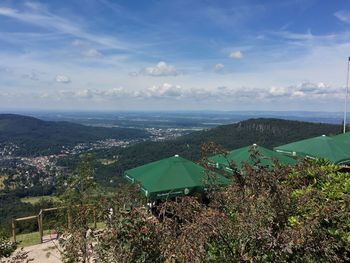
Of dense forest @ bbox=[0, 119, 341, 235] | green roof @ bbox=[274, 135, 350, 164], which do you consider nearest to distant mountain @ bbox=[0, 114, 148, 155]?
dense forest @ bbox=[0, 119, 341, 235]

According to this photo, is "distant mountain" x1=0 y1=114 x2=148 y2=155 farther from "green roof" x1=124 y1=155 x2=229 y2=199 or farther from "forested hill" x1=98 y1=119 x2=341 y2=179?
"green roof" x1=124 y1=155 x2=229 y2=199

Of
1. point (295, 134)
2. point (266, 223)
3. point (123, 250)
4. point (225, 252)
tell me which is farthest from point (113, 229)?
point (295, 134)

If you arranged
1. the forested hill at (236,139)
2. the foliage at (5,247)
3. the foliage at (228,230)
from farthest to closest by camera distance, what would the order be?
the forested hill at (236,139)
the foliage at (5,247)
the foliage at (228,230)

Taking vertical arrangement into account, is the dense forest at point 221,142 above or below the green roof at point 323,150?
below

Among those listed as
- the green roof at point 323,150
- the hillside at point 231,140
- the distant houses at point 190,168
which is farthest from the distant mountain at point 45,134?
the distant houses at point 190,168

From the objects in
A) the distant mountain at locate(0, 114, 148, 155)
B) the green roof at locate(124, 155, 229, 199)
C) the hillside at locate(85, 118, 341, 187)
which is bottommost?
the distant mountain at locate(0, 114, 148, 155)

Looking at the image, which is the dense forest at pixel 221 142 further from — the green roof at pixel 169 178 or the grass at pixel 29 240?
the green roof at pixel 169 178
